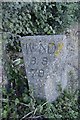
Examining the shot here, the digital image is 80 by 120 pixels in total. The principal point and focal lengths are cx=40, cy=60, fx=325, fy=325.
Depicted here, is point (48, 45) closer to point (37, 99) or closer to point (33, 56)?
point (33, 56)

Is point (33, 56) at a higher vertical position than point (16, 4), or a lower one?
lower

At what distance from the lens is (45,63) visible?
7.31ft

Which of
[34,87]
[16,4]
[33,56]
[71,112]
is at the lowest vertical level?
[71,112]

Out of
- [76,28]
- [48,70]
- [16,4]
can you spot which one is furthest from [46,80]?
[76,28]

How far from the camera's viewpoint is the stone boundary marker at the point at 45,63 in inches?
86.5

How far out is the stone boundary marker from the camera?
220cm

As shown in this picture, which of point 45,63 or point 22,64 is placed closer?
point 45,63

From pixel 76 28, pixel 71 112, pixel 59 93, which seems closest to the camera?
pixel 71 112

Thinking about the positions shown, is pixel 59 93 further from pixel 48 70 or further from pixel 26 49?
pixel 26 49

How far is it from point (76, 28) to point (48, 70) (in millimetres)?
896

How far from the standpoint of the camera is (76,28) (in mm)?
3010

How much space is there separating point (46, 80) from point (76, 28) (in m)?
0.92

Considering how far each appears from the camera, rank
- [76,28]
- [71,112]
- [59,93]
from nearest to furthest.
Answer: [71,112] < [59,93] < [76,28]

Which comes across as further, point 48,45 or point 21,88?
point 21,88
